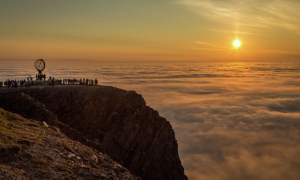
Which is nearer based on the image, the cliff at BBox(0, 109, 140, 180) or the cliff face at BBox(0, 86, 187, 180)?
the cliff at BBox(0, 109, 140, 180)

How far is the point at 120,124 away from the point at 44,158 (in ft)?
91.6

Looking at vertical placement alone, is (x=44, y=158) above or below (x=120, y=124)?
above

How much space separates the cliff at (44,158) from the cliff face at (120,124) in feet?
58.6

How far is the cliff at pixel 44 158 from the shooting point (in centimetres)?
2038

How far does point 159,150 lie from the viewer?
51.8 metres

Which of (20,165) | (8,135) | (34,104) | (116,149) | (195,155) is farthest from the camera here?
(195,155)

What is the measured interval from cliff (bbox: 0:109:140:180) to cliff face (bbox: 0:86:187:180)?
58.6 feet

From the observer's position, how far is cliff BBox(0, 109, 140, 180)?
66.8 feet

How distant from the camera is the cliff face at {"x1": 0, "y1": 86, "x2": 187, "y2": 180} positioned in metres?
48.1

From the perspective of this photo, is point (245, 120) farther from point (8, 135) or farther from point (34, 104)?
point (8, 135)

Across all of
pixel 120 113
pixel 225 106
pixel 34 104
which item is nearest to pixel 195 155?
pixel 120 113

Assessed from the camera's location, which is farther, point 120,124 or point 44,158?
point 120,124

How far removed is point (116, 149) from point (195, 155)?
1712 inches

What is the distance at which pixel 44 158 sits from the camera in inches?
893
